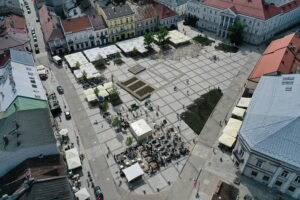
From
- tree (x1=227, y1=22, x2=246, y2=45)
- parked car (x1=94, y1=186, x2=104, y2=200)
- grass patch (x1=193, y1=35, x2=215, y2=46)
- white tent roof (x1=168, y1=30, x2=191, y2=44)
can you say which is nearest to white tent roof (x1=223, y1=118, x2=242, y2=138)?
parked car (x1=94, y1=186, x2=104, y2=200)

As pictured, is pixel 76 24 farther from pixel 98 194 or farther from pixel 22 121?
pixel 98 194

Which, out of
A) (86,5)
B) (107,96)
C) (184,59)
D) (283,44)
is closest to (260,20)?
(283,44)

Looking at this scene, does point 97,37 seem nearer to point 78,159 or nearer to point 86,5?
point 86,5

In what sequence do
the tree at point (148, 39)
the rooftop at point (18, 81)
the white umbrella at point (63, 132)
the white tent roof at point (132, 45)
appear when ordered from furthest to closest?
the white tent roof at point (132, 45)
the tree at point (148, 39)
the white umbrella at point (63, 132)
the rooftop at point (18, 81)

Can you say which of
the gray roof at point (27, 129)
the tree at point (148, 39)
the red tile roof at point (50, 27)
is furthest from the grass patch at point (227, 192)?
the red tile roof at point (50, 27)

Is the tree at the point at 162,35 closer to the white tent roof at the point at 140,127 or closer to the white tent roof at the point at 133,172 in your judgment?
the white tent roof at the point at 140,127

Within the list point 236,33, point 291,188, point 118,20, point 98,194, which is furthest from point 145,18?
point 291,188
